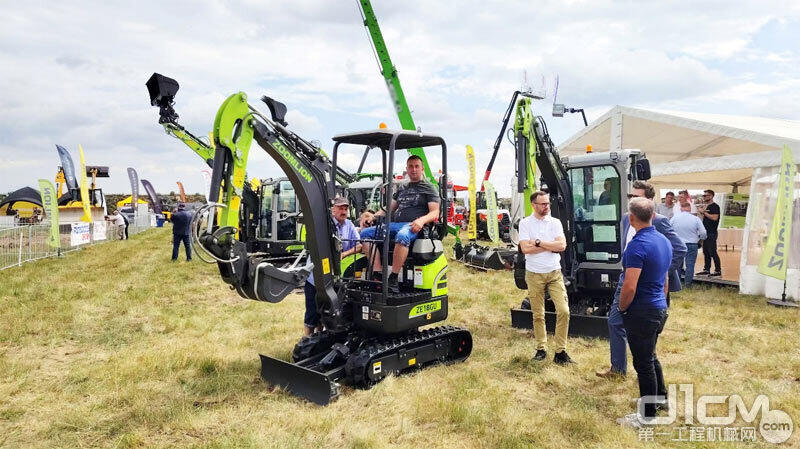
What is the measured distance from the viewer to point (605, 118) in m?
12.7

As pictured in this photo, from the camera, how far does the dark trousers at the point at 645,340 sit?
4141 millimetres

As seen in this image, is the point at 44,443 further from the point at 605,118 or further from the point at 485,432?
the point at 605,118

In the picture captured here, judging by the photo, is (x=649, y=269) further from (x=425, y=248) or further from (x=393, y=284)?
(x=393, y=284)

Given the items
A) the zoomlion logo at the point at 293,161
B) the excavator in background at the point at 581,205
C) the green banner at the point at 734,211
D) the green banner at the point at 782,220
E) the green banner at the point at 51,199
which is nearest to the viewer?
the zoomlion logo at the point at 293,161

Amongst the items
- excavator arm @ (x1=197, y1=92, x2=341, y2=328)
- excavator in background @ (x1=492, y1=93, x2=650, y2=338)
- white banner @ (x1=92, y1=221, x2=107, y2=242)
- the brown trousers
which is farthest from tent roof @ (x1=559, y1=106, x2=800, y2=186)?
white banner @ (x1=92, y1=221, x2=107, y2=242)

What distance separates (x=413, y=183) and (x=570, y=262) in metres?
3.28

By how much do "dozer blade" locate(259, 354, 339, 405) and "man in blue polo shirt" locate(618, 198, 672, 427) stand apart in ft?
8.49

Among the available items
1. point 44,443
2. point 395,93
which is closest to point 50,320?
point 44,443

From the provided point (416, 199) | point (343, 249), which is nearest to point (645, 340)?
point (416, 199)

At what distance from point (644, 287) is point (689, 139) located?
10159mm

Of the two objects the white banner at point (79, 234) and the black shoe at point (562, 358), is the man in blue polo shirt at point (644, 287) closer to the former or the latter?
the black shoe at point (562, 358)

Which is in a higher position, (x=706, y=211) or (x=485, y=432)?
(x=706, y=211)

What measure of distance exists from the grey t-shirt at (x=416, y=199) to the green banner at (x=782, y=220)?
691 cm

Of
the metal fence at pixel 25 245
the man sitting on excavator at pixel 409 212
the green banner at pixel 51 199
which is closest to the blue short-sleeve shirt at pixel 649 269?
the man sitting on excavator at pixel 409 212
